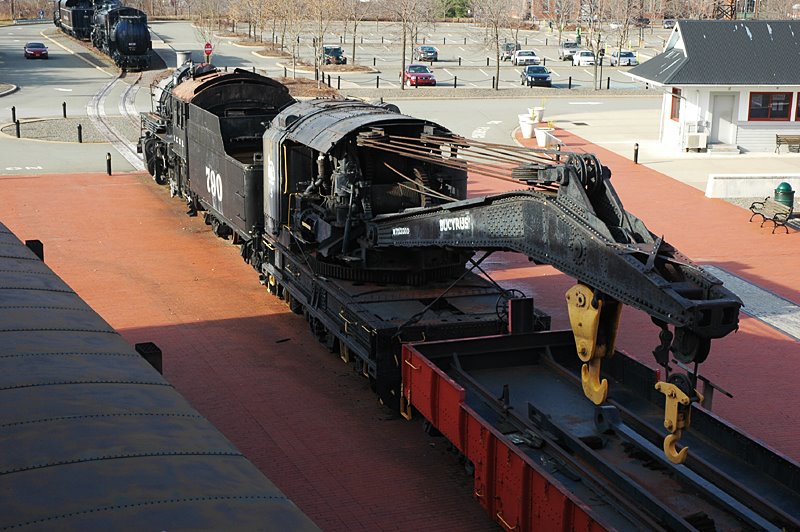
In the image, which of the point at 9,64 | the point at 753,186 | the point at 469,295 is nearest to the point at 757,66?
the point at 753,186

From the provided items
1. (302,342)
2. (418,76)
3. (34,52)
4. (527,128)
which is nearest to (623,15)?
(418,76)

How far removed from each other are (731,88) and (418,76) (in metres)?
22.6

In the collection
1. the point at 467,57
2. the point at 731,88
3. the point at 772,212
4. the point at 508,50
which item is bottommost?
the point at 772,212

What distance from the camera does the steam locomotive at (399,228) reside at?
8.97 metres

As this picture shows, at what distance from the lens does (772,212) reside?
85.1 ft

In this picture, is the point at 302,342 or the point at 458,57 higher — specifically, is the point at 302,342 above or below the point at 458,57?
below

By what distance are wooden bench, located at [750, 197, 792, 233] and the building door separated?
10.8 m

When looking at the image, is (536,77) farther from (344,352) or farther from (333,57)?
(344,352)

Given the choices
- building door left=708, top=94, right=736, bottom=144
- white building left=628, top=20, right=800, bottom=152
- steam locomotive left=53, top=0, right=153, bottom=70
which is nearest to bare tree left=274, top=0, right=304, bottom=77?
steam locomotive left=53, top=0, right=153, bottom=70

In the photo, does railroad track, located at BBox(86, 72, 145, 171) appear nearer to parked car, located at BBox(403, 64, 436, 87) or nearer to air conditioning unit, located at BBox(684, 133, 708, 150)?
parked car, located at BBox(403, 64, 436, 87)

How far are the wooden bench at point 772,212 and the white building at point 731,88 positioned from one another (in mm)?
Result: 10286

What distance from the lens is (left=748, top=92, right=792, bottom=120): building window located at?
3678 centimetres

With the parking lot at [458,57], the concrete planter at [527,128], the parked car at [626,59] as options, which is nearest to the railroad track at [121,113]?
the parking lot at [458,57]

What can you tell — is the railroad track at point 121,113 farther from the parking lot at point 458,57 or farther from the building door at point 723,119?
the building door at point 723,119
